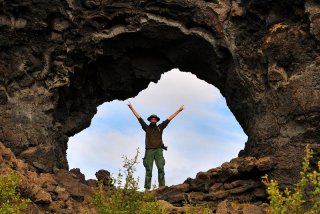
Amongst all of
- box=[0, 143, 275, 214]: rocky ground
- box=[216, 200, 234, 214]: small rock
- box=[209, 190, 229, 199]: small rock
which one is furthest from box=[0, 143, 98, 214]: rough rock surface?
box=[209, 190, 229, 199]: small rock

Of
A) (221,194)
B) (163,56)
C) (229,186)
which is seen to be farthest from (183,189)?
(163,56)

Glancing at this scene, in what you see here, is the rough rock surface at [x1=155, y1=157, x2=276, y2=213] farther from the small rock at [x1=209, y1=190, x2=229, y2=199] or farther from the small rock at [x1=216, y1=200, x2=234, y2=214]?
the small rock at [x1=216, y1=200, x2=234, y2=214]

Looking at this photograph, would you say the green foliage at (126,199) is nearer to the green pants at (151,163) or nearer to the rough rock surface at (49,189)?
the rough rock surface at (49,189)

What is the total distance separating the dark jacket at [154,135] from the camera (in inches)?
736

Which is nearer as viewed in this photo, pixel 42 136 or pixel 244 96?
pixel 42 136

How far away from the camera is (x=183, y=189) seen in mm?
17297

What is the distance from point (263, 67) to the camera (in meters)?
17.6

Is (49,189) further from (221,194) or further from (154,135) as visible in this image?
(221,194)

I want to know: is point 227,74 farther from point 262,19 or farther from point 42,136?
point 42,136

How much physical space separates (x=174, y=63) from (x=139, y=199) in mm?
11713

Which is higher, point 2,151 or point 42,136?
point 42,136

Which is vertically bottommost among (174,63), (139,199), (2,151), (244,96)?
(139,199)

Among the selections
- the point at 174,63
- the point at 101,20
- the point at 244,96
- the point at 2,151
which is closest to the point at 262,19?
the point at 244,96

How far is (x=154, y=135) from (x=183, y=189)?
2.71 meters
